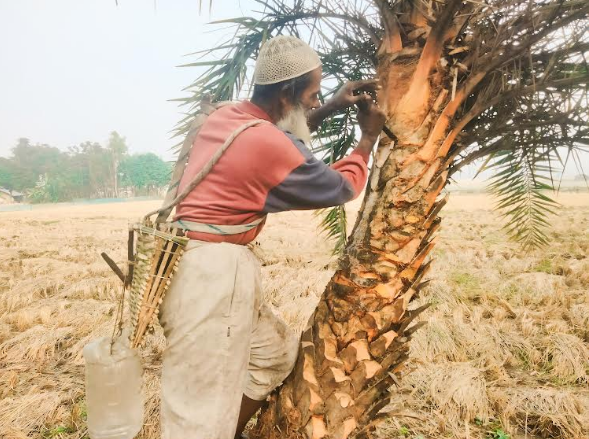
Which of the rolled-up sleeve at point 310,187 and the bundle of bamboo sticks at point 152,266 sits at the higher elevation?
the rolled-up sleeve at point 310,187

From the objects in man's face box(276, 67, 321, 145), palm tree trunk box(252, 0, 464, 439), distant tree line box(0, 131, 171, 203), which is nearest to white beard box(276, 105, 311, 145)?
man's face box(276, 67, 321, 145)

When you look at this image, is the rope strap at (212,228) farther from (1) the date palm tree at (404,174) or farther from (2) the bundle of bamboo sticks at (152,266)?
(1) the date palm tree at (404,174)

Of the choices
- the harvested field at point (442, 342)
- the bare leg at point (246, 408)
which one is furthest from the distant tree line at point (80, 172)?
the bare leg at point (246, 408)

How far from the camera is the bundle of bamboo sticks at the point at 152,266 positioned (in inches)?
70.6

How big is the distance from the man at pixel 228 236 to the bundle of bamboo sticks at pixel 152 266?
1.8 inches

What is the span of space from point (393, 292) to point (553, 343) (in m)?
2.79

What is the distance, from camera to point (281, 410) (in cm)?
212

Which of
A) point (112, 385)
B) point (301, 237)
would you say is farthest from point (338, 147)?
point (301, 237)

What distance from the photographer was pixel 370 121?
1974 millimetres

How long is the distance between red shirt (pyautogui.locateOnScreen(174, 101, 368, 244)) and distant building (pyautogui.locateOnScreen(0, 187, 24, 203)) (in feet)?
191

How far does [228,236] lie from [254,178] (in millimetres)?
279

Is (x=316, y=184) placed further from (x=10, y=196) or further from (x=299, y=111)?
(x=10, y=196)

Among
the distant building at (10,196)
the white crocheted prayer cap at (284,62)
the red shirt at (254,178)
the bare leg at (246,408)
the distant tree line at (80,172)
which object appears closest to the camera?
the red shirt at (254,178)

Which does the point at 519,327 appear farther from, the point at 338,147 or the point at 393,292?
the point at 393,292
